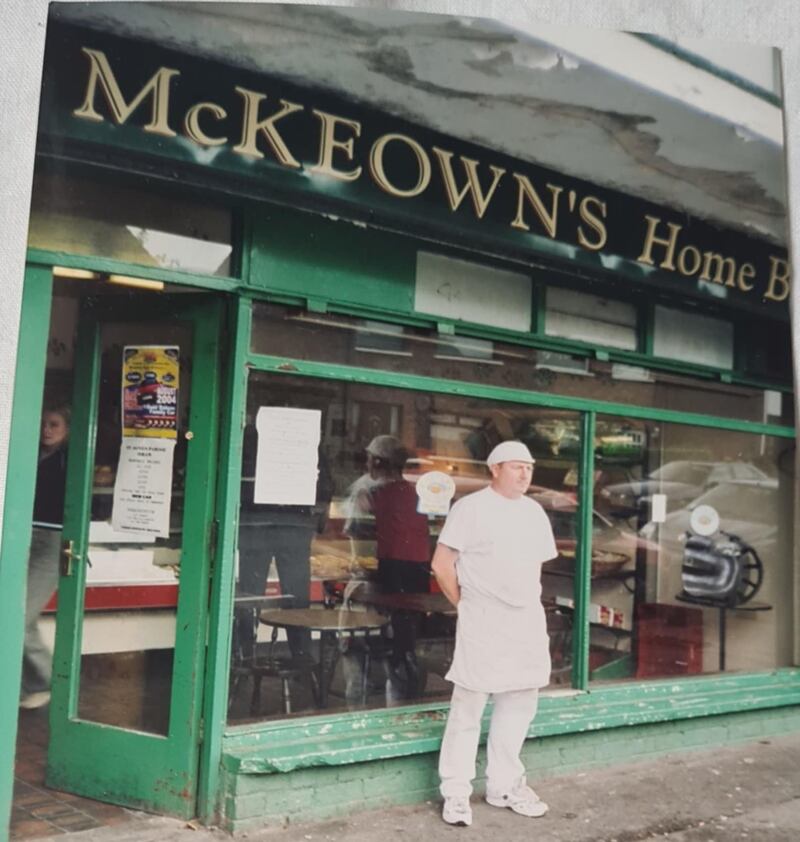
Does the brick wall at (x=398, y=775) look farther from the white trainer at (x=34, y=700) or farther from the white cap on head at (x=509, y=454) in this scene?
the white trainer at (x=34, y=700)

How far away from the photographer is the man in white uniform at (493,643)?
4750 mm

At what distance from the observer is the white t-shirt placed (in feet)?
15.7

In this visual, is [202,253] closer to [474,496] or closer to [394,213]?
[394,213]

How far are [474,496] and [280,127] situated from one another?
2038 millimetres

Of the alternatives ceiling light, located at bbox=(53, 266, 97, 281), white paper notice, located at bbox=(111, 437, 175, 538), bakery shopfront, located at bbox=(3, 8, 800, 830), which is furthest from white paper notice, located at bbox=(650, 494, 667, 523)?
ceiling light, located at bbox=(53, 266, 97, 281)

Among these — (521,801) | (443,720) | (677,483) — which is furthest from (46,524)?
(677,483)

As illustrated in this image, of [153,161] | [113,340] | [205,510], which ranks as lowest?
[205,510]

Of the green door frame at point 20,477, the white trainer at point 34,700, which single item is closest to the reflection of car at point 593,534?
the green door frame at point 20,477

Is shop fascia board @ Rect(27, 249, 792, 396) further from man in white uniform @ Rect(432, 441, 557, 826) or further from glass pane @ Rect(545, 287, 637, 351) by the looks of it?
man in white uniform @ Rect(432, 441, 557, 826)

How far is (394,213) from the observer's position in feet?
16.6

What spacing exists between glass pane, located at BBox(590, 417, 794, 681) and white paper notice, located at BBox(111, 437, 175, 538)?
268cm

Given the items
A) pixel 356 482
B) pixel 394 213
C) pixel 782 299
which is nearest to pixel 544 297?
pixel 394 213

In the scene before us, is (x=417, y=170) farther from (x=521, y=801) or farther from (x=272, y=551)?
(x=521, y=801)

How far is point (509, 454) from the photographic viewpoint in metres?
5.28
